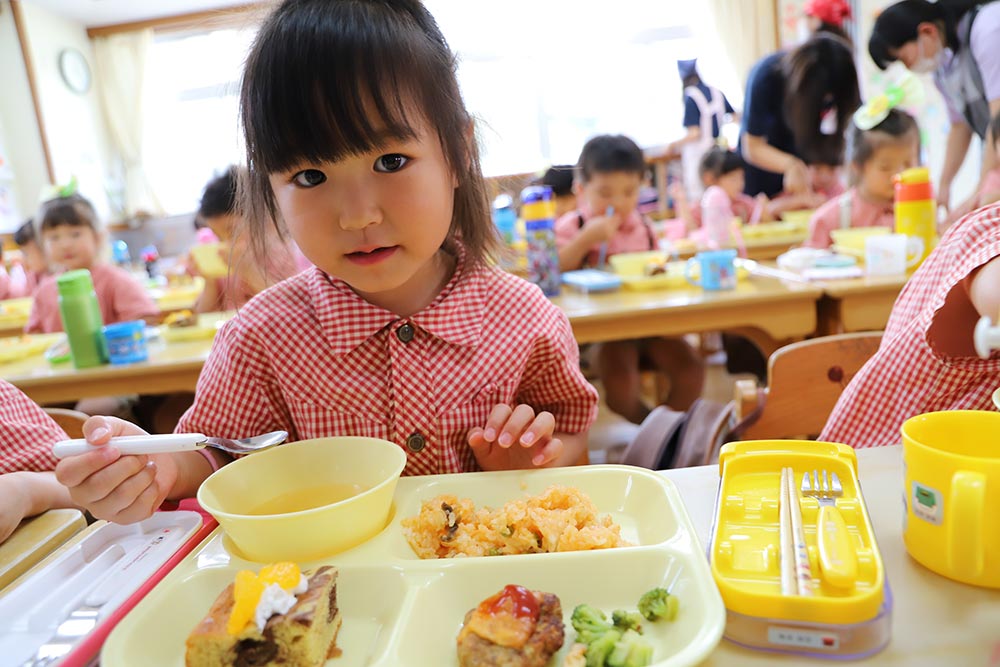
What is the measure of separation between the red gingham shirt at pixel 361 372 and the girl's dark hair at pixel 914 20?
8.80 ft

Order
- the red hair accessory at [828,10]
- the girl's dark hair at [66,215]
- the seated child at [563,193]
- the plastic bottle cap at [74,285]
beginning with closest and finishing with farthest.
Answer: the plastic bottle cap at [74,285] < the girl's dark hair at [66,215] < the seated child at [563,193] < the red hair accessory at [828,10]

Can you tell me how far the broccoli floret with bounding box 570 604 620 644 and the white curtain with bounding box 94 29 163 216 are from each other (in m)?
7.59

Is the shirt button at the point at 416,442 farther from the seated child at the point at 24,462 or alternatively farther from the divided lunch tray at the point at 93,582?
the seated child at the point at 24,462

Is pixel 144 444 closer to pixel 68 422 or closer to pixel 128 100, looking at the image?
pixel 68 422

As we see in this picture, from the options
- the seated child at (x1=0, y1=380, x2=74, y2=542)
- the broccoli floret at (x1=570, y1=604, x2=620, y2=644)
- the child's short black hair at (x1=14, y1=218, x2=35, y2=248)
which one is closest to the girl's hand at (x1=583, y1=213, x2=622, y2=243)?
the seated child at (x1=0, y1=380, x2=74, y2=542)

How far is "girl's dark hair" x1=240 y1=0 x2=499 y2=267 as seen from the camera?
80 centimetres

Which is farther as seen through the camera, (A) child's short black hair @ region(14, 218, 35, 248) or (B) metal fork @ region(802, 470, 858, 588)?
(A) child's short black hair @ region(14, 218, 35, 248)

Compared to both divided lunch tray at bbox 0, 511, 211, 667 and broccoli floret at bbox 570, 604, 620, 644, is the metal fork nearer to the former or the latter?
broccoli floret at bbox 570, 604, 620, 644

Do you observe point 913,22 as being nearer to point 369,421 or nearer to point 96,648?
point 369,421

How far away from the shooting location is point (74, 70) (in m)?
6.71

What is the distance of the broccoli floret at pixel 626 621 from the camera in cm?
54

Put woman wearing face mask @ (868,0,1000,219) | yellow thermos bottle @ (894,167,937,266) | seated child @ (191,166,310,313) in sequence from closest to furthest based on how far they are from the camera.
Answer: seated child @ (191,166,310,313) < yellow thermos bottle @ (894,167,937,266) < woman wearing face mask @ (868,0,1000,219)

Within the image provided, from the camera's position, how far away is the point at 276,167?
0.83m

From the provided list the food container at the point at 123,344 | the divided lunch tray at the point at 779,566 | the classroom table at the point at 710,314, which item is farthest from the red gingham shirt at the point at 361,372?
the food container at the point at 123,344
